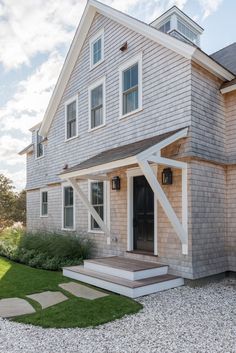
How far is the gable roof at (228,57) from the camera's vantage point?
29.3 ft

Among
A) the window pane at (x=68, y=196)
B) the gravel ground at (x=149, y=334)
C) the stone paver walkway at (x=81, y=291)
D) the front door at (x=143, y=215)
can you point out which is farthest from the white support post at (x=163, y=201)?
the window pane at (x=68, y=196)

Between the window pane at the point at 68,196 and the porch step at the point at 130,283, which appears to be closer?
the porch step at the point at 130,283

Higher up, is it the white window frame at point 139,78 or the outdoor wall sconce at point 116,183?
the white window frame at point 139,78

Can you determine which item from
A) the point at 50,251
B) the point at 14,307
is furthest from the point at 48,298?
the point at 50,251

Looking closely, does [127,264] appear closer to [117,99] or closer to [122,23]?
[117,99]

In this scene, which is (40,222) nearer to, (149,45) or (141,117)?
(141,117)

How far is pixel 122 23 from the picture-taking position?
9.32 meters

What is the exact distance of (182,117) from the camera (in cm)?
720

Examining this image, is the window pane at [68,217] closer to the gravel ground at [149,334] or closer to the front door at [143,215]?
the front door at [143,215]

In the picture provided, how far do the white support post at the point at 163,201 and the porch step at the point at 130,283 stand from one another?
74 centimetres

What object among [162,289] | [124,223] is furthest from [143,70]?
[162,289]

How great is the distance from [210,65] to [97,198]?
5.32 metres

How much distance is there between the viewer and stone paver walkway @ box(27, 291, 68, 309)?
572cm

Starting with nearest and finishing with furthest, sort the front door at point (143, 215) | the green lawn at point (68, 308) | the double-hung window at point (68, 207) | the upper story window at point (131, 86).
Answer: the green lawn at point (68, 308) → the front door at point (143, 215) → the upper story window at point (131, 86) → the double-hung window at point (68, 207)
